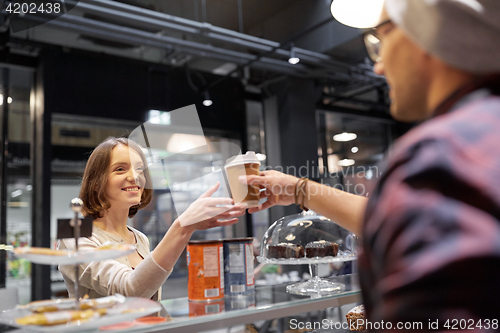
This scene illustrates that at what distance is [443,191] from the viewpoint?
423 mm

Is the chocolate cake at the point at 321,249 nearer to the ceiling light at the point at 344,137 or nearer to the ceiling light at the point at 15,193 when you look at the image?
the ceiling light at the point at 15,193

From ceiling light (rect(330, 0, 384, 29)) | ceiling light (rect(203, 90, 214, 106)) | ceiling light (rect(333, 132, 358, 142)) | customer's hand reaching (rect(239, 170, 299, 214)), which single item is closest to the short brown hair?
customer's hand reaching (rect(239, 170, 299, 214))

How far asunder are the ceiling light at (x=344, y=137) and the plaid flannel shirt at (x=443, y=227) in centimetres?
686

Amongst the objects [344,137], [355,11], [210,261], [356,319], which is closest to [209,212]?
[210,261]

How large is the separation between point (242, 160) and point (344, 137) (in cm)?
633

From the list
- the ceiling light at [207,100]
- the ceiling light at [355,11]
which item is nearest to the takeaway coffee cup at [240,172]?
the ceiling light at [355,11]

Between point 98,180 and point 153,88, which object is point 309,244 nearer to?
point 98,180

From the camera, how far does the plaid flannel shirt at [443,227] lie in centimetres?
40

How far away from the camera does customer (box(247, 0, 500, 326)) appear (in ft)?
1.31

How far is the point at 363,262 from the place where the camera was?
20.9 inches

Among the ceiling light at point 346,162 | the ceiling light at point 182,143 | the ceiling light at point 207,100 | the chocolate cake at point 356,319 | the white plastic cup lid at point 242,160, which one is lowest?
the chocolate cake at point 356,319

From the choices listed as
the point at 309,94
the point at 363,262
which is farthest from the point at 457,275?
the point at 309,94

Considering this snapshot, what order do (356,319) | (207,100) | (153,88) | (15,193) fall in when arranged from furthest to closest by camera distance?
(207,100)
(153,88)
(15,193)
(356,319)

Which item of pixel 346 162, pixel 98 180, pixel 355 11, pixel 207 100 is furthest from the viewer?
pixel 346 162
